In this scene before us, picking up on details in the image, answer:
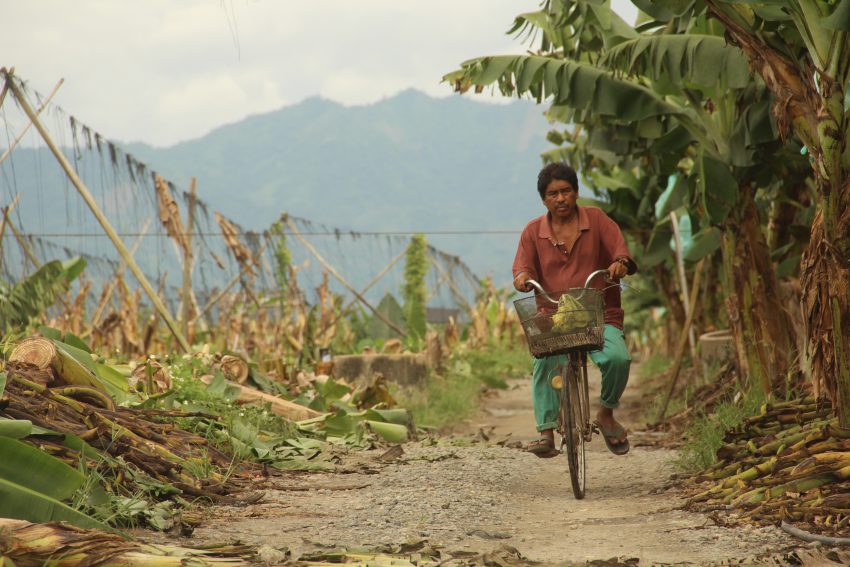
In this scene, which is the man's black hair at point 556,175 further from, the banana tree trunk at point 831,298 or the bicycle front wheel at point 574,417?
the banana tree trunk at point 831,298

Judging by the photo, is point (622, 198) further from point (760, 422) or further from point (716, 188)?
point (760, 422)

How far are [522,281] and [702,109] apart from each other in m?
3.76

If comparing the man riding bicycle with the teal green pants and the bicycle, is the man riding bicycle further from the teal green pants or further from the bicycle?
the bicycle

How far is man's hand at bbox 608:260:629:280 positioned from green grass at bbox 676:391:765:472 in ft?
4.23

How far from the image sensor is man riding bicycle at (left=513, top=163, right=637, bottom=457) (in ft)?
21.3

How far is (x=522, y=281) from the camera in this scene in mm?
6344

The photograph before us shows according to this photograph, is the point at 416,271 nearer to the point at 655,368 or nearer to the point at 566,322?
the point at 655,368

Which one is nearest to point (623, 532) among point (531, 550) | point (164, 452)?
point (531, 550)

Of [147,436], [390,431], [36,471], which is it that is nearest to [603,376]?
[147,436]

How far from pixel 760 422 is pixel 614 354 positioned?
3.50 ft

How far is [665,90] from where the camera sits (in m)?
9.44

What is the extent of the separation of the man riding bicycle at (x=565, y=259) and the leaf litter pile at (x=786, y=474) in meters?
0.74

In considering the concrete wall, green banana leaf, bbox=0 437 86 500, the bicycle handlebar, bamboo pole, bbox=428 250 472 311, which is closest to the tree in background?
bamboo pole, bbox=428 250 472 311

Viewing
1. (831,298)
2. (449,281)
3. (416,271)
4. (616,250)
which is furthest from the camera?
(449,281)
